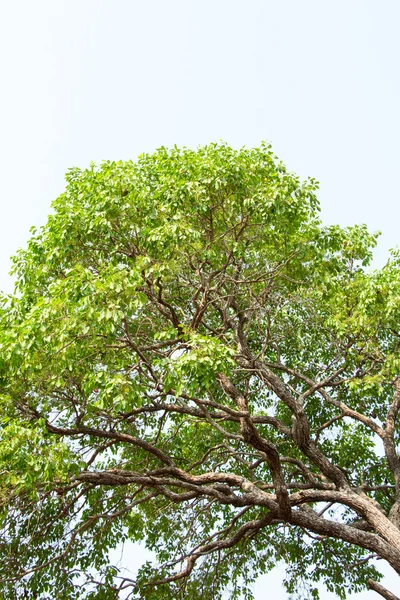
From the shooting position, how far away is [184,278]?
1123cm

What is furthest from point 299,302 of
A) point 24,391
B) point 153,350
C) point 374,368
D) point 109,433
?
point 24,391

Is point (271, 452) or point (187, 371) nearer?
point (187, 371)

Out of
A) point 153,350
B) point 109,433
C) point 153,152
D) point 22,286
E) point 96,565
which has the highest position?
point 153,152

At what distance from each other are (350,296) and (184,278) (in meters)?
3.19

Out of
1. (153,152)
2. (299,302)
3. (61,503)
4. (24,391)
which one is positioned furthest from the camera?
(299,302)

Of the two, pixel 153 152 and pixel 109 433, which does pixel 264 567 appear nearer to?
pixel 109 433

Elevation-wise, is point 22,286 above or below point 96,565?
above

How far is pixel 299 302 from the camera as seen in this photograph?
12039mm

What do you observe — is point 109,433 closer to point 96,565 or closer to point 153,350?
point 153,350

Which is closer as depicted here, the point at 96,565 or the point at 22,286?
the point at 22,286

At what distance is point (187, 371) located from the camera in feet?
24.9

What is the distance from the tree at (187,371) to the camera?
7953mm

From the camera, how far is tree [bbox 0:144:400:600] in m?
7.95

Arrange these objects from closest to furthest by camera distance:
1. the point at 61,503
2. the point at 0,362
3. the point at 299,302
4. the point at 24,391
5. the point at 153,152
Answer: the point at 0,362 → the point at 24,391 → the point at 61,503 → the point at 153,152 → the point at 299,302
